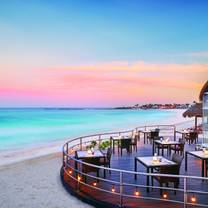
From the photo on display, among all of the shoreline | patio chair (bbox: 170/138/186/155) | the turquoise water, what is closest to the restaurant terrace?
patio chair (bbox: 170/138/186/155)

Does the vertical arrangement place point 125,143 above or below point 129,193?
above

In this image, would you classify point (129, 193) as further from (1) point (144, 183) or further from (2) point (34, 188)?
(2) point (34, 188)

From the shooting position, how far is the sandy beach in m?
6.01

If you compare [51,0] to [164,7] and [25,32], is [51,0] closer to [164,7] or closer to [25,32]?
[25,32]

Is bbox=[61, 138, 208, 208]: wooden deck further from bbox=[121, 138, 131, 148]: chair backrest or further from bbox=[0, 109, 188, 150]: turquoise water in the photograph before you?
bbox=[0, 109, 188, 150]: turquoise water

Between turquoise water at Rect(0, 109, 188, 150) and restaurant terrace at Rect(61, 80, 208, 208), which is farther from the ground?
restaurant terrace at Rect(61, 80, 208, 208)

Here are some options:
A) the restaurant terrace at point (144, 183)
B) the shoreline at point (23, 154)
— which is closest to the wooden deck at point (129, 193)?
the restaurant terrace at point (144, 183)

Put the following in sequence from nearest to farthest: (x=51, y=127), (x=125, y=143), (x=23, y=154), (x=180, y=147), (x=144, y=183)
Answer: (x=144, y=183) < (x=180, y=147) < (x=125, y=143) < (x=23, y=154) < (x=51, y=127)

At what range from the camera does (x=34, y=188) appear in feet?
23.6

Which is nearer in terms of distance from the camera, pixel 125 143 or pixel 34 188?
pixel 34 188

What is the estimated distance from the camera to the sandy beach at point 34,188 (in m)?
6.01

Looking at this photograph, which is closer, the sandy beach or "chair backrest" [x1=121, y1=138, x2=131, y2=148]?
the sandy beach

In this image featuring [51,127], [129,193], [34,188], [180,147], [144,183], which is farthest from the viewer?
[51,127]

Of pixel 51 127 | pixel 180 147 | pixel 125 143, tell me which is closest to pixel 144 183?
pixel 180 147
